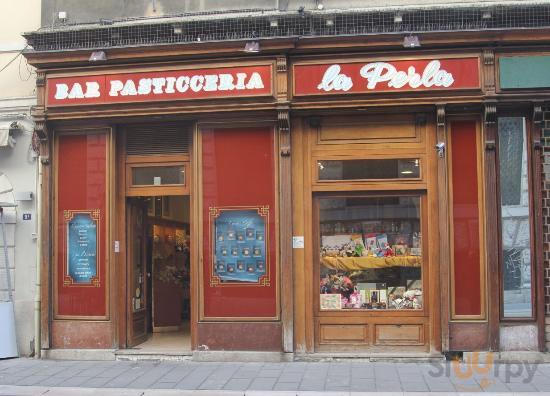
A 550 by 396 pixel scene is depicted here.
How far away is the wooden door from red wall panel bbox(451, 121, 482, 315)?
5216 mm

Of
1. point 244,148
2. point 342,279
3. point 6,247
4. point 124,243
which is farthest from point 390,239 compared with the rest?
point 6,247

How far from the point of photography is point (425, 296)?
31.2 feet

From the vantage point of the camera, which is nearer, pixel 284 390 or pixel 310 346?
pixel 284 390

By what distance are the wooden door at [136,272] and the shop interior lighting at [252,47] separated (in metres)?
3.21

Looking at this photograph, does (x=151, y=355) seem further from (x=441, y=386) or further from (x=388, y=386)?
(x=441, y=386)

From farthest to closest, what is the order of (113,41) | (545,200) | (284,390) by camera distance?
(113,41), (545,200), (284,390)

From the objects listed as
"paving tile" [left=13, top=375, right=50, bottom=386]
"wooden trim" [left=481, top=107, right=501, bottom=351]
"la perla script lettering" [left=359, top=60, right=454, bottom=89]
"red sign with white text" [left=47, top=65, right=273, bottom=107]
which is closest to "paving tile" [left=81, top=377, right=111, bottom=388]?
"paving tile" [left=13, top=375, right=50, bottom=386]

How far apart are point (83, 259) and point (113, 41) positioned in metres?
3.55

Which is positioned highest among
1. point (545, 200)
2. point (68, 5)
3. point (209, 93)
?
point (68, 5)

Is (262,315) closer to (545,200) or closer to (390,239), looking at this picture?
(390,239)

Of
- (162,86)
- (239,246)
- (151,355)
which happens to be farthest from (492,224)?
(151,355)

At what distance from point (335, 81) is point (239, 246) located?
293 centimetres

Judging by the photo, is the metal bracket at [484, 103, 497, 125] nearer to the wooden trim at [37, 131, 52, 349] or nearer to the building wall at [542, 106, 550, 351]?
the building wall at [542, 106, 550, 351]

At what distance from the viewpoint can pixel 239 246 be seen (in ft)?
32.2
